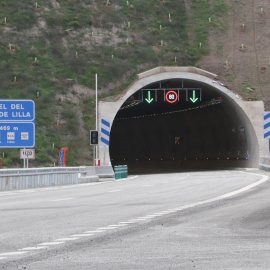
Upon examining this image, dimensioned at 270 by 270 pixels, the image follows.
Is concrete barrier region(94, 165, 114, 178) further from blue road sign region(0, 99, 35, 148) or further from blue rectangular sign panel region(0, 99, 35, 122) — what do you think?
blue rectangular sign panel region(0, 99, 35, 122)

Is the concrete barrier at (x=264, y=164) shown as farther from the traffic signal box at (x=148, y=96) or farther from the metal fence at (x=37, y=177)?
the metal fence at (x=37, y=177)

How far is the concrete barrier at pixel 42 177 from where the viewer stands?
65.9ft

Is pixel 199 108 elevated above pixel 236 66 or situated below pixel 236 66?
below

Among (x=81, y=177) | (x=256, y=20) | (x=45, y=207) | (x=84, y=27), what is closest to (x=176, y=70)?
(x=84, y=27)

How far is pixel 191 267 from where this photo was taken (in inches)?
214

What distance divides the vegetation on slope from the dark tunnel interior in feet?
10.8

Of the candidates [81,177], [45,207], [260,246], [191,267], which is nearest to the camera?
[191,267]

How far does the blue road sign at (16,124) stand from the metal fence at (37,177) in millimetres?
2056

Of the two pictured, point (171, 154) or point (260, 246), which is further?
point (171, 154)

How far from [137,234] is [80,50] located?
3518cm

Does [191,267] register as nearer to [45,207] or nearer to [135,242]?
[135,242]

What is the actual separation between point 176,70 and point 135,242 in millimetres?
32384

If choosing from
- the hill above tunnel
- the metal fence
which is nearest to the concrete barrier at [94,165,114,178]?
the metal fence

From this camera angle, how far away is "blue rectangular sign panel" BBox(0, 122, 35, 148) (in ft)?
77.5
